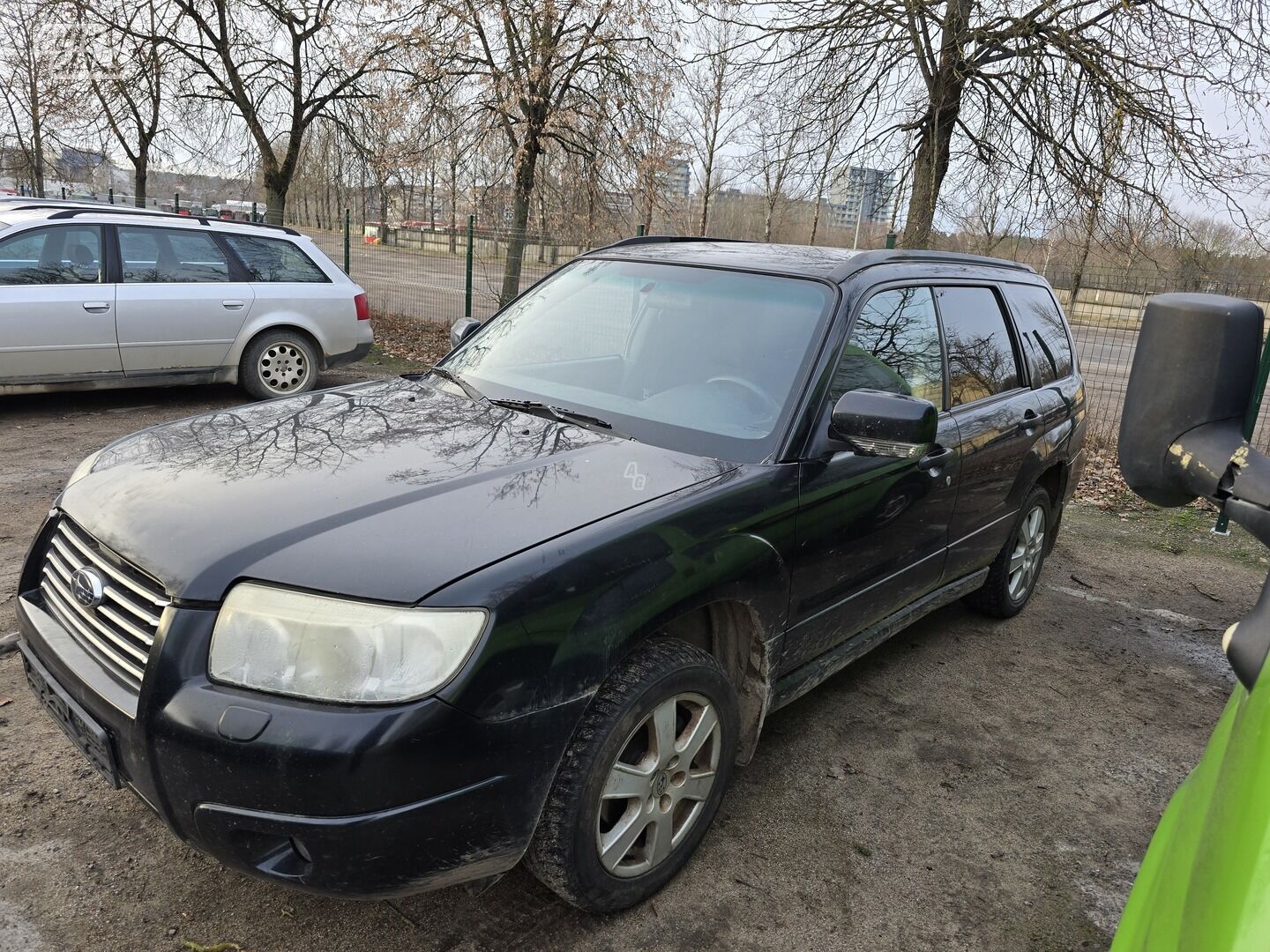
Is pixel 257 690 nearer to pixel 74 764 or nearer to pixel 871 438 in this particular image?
pixel 74 764

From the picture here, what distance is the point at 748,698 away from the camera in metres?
2.82

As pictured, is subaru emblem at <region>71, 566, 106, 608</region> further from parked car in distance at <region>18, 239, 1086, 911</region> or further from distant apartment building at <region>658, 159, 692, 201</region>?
distant apartment building at <region>658, 159, 692, 201</region>

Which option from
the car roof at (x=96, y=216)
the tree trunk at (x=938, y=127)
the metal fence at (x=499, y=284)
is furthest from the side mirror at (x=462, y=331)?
the tree trunk at (x=938, y=127)

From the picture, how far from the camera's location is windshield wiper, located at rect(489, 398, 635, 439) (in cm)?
286

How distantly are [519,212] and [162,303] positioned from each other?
6.84 m

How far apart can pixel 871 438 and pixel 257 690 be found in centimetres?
183

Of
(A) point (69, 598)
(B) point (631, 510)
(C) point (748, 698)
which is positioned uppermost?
(B) point (631, 510)

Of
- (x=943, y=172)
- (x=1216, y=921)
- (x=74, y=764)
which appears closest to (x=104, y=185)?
(x=943, y=172)

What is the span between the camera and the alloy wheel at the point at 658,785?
2299mm

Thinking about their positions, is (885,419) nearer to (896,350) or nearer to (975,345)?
(896,350)

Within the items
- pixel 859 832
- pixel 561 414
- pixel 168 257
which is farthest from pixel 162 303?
pixel 859 832

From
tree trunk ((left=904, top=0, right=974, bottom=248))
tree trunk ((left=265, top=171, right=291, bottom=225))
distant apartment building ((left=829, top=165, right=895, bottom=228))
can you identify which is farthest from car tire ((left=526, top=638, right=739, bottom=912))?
tree trunk ((left=265, top=171, right=291, bottom=225))

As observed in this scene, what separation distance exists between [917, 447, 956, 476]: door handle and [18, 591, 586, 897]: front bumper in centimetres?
193

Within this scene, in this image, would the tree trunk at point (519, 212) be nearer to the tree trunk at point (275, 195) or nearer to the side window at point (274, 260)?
the side window at point (274, 260)
